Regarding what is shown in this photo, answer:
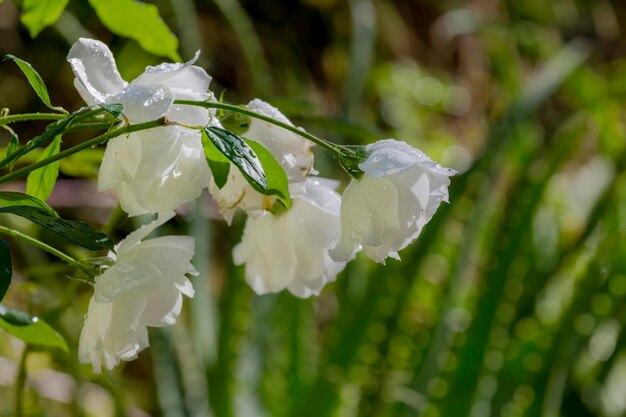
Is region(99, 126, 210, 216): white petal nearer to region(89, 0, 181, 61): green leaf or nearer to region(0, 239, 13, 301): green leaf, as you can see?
region(0, 239, 13, 301): green leaf

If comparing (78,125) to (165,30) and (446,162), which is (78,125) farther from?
(446,162)

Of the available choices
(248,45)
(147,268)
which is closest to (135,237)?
(147,268)

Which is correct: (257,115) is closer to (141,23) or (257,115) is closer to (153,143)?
(153,143)

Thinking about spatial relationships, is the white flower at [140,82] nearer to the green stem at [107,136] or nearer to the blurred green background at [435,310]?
the green stem at [107,136]

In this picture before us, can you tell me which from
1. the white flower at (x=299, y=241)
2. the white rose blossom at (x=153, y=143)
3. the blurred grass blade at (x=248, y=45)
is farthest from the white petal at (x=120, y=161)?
the blurred grass blade at (x=248, y=45)

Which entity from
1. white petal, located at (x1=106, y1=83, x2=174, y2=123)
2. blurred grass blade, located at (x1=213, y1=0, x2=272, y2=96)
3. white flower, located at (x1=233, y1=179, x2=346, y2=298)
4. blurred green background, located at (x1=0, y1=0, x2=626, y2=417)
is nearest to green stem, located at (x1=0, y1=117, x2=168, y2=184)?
white petal, located at (x1=106, y1=83, x2=174, y2=123)

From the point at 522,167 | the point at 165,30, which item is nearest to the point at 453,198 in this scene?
the point at 522,167
